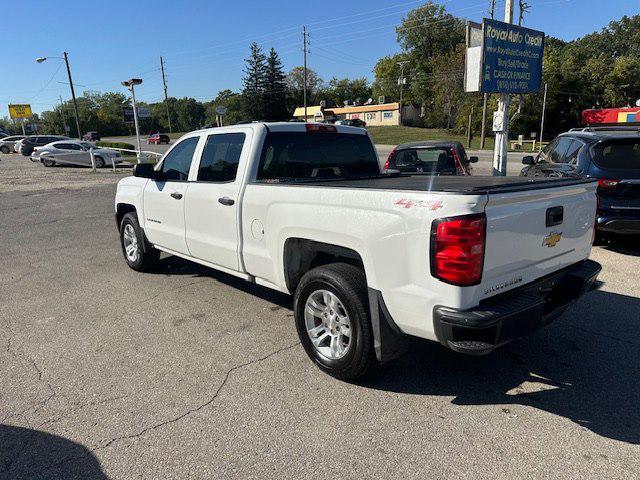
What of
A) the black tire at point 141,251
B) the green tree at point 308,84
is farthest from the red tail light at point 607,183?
the green tree at point 308,84

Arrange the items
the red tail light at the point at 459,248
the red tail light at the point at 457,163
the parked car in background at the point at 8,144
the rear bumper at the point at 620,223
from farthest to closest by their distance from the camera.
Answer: the parked car in background at the point at 8,144, the red tail light at the point at 457,163, the rear bumper at the point at 620,223, the red tail light at the point at 459,248

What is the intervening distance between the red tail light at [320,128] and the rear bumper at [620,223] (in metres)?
4.17

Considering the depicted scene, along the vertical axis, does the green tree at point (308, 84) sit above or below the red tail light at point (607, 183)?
above

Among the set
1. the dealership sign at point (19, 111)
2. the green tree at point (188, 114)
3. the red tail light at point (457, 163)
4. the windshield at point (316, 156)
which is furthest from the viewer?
the green tree at point (188, 114)

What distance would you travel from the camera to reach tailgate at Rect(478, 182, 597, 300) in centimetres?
282

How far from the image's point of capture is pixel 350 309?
130 inches

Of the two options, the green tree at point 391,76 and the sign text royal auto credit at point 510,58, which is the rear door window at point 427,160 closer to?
the sign text royal auto credit at point 510,58

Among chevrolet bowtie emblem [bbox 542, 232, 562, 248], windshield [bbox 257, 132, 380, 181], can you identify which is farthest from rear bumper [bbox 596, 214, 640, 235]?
chevrolet bowtie emblem [bbox 542, 232, 562, 248]

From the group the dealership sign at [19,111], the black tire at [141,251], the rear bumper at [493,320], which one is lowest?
the black tire at [141,251]

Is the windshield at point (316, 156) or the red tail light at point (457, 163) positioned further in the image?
the red tail light at point (457, 163)

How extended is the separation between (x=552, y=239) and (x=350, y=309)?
1.49 metres

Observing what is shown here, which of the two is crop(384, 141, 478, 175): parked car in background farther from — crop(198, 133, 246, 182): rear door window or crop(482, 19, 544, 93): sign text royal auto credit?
crop(198, 133, 246, 182): rear door window

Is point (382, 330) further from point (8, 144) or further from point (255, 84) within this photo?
point (255, 84)

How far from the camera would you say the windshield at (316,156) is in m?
4.46
